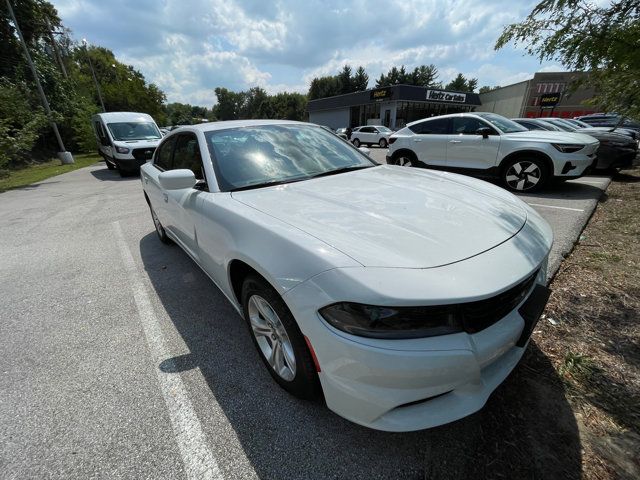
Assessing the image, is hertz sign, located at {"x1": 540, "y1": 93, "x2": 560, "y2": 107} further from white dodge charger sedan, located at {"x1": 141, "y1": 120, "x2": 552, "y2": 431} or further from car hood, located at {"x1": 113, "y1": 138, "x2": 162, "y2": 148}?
white dodge charger sedan, located at {"x1": 141, "y1": 120, "x2": 552, "y2": 431}

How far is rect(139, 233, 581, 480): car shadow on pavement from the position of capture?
1.48m

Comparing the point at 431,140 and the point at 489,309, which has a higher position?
the point at 431,140

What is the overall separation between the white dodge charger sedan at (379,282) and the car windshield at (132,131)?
38.1ft

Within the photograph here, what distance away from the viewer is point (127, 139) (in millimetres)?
11531

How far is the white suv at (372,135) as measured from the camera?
880 inches

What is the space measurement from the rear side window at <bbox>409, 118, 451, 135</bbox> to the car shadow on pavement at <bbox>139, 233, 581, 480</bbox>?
6.21 metres

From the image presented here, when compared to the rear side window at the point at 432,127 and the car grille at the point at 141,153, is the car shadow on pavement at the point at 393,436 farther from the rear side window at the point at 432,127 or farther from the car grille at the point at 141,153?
the car grille at the point at 141,153

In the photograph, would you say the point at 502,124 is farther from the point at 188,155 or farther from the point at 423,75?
the point at 423,75

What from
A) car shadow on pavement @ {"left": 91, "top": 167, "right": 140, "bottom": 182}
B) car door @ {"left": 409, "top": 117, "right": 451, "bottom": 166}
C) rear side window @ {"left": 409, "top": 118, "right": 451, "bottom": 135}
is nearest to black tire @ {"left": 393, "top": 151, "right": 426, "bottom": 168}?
car door @ {"left": 409, "top": 117, "right": 451, "bottom": 166}

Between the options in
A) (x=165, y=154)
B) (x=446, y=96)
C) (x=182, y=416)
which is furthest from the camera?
(x=446, y=96)

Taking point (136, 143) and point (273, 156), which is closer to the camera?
point (273, 156)

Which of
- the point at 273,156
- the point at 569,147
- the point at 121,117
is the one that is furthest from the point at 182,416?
the point at 121,117

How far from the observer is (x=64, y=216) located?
21.0 ft

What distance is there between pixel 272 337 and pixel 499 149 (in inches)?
251
